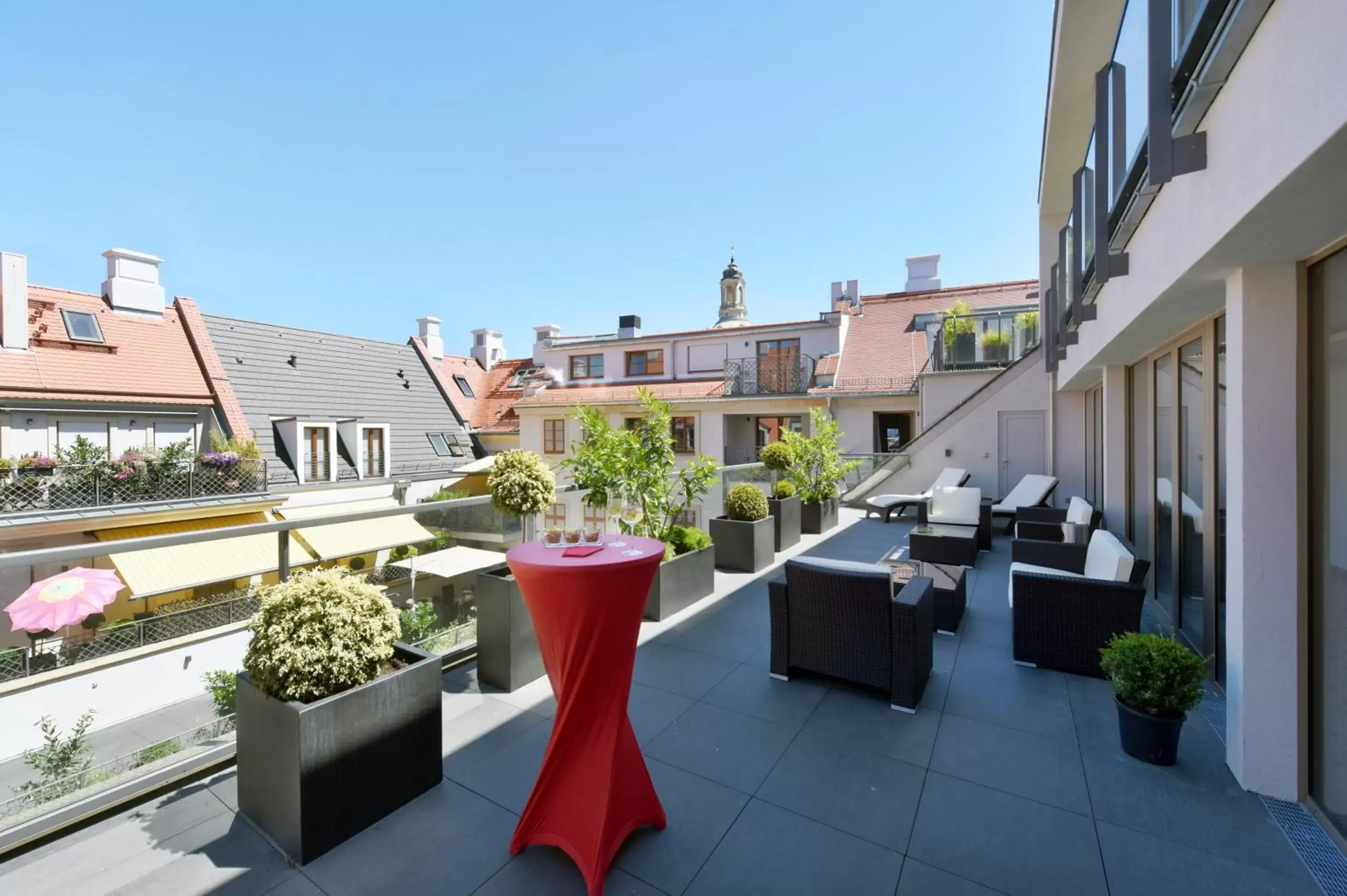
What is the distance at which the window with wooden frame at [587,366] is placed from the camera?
24.0 m

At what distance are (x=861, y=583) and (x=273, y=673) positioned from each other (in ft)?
10.1

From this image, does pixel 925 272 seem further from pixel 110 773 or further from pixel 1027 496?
pixel 110 773

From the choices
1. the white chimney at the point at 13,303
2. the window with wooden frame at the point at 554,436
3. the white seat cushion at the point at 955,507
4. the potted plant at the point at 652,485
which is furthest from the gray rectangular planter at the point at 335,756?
the window with wooden frame at the point at 554,436

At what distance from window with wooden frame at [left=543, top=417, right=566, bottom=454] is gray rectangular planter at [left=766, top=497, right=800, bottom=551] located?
14.5 metres

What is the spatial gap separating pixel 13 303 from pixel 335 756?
19.0 meters

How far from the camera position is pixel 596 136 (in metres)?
13.0

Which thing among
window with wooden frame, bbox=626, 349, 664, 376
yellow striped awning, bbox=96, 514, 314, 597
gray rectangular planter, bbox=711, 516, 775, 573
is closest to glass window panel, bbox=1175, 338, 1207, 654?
gray rectangular planter, bbox=711, 516, 775, 573

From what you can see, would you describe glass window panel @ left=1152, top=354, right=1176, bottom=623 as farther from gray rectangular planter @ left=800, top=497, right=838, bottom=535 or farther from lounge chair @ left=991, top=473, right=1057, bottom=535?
gray rectangular planter @ left=800, top=497, right=838, bottom=535

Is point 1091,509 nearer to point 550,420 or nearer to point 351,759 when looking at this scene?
point 351,759

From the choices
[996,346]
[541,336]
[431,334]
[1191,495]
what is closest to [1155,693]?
[1191,495]

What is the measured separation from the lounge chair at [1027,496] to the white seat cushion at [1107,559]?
14.5ft

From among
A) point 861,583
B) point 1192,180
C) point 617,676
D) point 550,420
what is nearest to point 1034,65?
point 1192,180

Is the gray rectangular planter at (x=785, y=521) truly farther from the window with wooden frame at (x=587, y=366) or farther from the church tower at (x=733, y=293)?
the church tower at (x=733, y=293)

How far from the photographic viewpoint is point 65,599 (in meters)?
2.74
